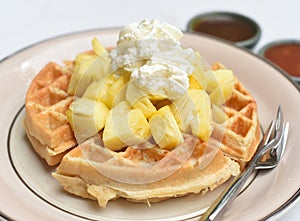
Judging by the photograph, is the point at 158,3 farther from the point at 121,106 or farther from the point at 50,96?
the point at 121,106

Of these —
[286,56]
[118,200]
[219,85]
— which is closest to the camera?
[118,200]

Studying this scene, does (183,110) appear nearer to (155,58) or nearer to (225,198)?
(155,58)

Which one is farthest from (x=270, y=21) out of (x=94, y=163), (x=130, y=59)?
(x=94, y=163)

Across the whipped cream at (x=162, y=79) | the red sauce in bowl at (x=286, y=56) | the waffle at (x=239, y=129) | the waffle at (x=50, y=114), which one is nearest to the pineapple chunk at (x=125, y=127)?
the whipped cream at (x=162, y=79)

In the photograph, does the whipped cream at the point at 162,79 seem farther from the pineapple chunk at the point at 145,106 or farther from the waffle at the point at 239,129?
the waffle at the point at 239,129

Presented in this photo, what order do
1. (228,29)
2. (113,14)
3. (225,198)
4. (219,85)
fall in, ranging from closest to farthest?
(225,198) < (219,85) < (228,29) < (113,14)

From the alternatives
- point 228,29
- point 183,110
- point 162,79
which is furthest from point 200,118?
point 228,29
